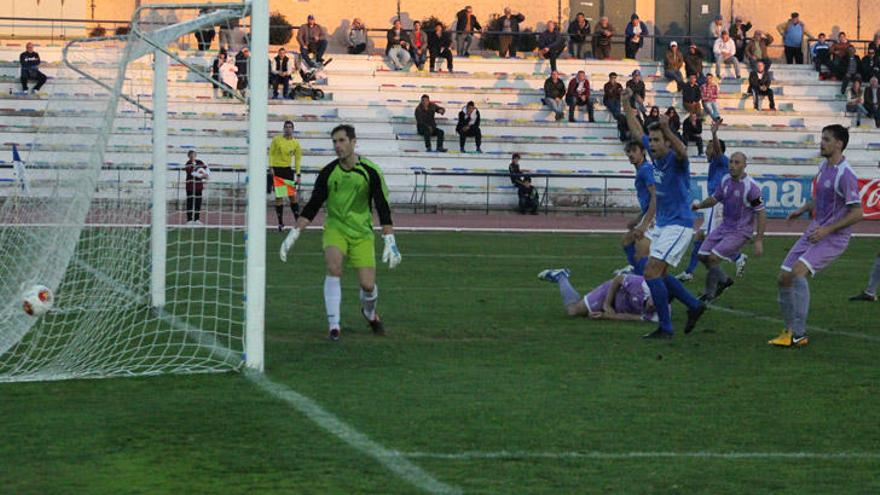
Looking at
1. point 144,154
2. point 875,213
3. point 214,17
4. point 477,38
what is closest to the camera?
point 214,17

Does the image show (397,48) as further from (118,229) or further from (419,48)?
(118,229)

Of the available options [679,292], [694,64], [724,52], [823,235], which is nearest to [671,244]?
[679,292]

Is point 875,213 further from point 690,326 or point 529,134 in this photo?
point 690,326

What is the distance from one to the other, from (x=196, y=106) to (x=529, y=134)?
9278 millimetres

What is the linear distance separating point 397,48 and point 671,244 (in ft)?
104

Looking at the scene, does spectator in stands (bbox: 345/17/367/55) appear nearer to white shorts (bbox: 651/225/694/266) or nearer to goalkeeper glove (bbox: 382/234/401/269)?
white shorts (bbox: 651/225/694/266)

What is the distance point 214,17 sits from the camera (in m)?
11.9

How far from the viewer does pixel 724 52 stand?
45906 millimetres

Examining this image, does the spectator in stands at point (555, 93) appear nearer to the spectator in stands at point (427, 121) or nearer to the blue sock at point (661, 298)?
the spectator in stands at point (427, 121)

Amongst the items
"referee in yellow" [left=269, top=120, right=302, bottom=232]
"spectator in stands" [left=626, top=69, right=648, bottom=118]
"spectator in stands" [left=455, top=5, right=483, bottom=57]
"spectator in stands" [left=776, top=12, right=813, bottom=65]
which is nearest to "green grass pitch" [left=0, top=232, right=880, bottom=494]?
"referee in yellow" [left=269, top=120, right=302, bottom=232]

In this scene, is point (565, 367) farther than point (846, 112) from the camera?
No

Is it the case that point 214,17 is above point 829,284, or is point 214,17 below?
above

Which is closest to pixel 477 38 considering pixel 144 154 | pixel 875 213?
pixel 875 213

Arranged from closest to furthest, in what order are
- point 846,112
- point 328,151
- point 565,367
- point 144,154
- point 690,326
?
1. point 565,367
2. point 690,326
3. point 144,154
4. point 328,151
5. point 846,112
